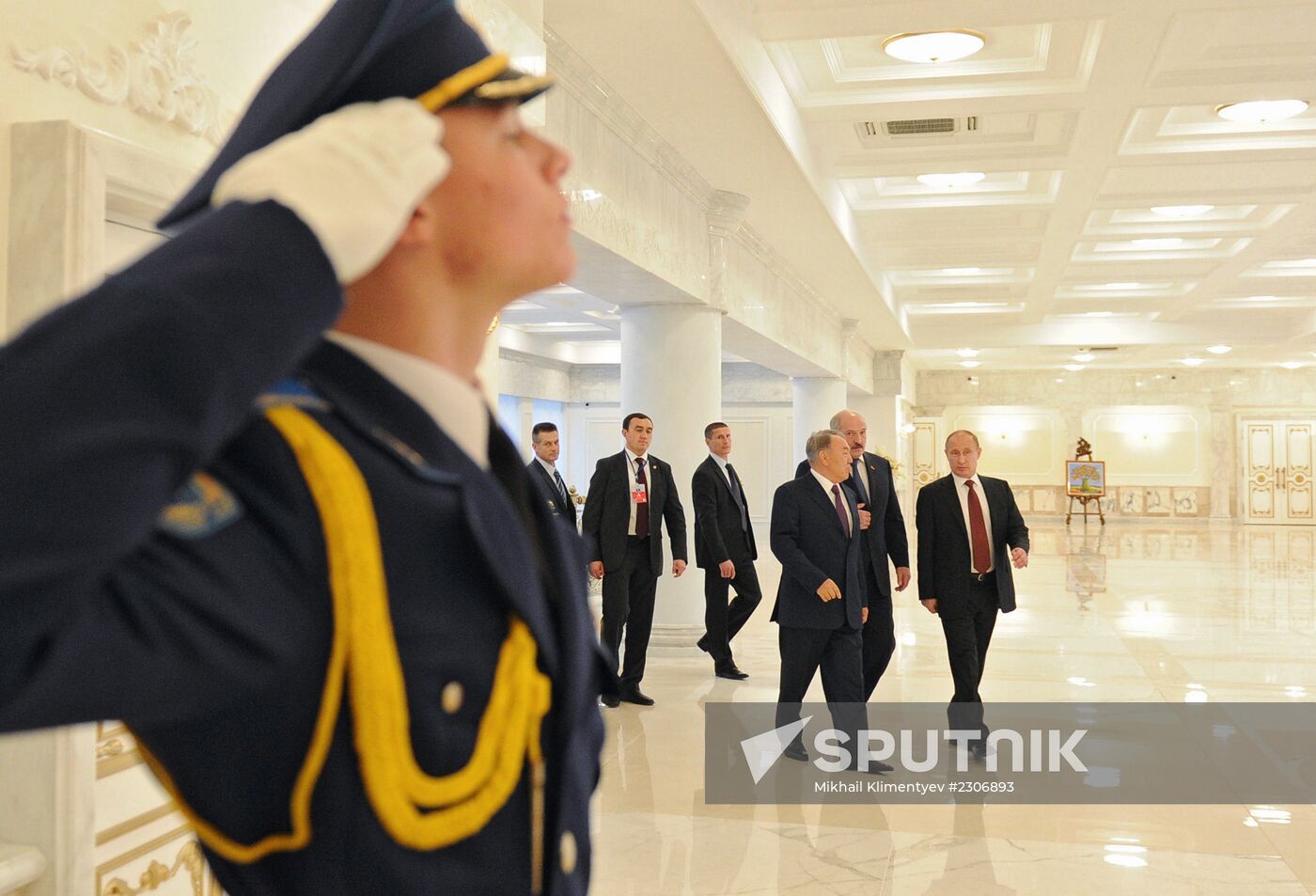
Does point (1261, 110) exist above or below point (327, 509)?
above

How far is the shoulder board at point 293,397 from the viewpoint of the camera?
88 cm

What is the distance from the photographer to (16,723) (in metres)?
0.74

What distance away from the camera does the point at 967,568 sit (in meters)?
6.18

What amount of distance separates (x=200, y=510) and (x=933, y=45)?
7853mm

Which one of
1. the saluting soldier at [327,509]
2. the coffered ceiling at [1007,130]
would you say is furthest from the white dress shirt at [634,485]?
the saluting soldier at [327,509]

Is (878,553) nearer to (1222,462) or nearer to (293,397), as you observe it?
(293,397)

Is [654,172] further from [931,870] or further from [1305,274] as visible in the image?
[1305,274]

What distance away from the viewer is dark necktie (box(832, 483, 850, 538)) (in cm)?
591

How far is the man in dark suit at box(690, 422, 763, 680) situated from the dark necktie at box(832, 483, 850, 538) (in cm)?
213

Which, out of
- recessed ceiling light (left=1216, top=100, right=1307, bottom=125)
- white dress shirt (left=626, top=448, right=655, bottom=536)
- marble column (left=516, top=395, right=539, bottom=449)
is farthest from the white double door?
white dress shirt (left=626, top=448, right=655, bottom=536)

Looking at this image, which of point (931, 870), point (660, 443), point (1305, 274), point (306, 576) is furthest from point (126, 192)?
point (1305, 274)

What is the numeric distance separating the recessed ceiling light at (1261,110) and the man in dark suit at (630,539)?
5.56m

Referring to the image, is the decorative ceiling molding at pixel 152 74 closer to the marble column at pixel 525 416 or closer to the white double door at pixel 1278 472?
the marble column at pixel 525 416

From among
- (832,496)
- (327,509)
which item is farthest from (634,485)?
(327,509)
